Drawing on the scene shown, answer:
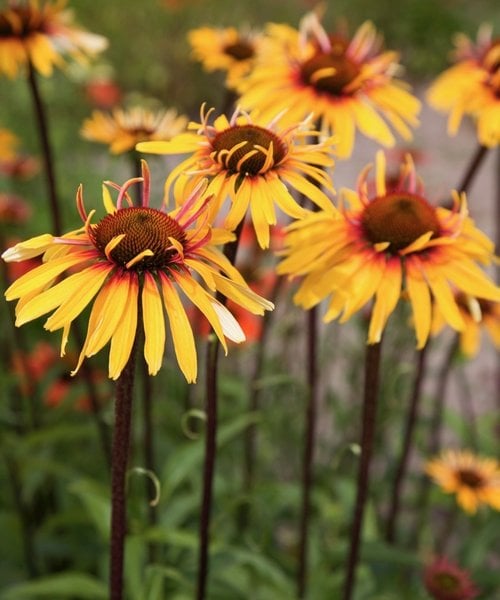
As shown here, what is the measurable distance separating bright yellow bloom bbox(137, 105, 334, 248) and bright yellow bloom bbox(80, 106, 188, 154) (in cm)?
61

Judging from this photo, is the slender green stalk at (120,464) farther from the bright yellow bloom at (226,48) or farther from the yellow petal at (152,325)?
the bright yellow bloom at (226,48)

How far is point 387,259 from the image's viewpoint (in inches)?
38.2

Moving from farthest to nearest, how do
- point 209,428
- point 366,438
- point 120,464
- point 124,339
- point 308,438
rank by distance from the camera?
point 308,438 → point 366,438 → point 209,428 → point 120,464 → point 124,339

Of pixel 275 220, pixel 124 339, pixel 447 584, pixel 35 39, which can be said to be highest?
pixel 35 39

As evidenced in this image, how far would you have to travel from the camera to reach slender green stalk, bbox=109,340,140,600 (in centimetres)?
77

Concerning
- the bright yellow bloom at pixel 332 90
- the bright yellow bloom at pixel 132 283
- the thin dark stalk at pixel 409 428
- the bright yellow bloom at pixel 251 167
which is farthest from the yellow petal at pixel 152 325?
the thin dark stalk at pixel 409 428

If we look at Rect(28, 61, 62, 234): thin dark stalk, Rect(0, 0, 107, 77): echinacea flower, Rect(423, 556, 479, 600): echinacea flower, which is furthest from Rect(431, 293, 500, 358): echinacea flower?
Rect(0, 0, 107, 77): echinacea flower

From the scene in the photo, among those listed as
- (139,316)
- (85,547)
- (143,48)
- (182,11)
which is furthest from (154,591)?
(182,11)

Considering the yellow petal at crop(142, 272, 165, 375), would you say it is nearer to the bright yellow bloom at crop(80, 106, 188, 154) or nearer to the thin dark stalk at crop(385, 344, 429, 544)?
the thin dark stalk at crop(385, 344, 429, 544)

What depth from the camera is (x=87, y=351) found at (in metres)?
0.70

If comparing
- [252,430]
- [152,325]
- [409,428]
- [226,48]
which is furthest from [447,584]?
[226,48]

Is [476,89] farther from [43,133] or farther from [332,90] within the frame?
[43,133]

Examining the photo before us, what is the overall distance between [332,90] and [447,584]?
906 millimetres

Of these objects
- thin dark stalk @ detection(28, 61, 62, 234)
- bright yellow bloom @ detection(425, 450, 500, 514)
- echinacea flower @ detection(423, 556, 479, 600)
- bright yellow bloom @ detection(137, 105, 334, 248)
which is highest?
thin dark stalk @ detection(28, 61, 62, 234)
